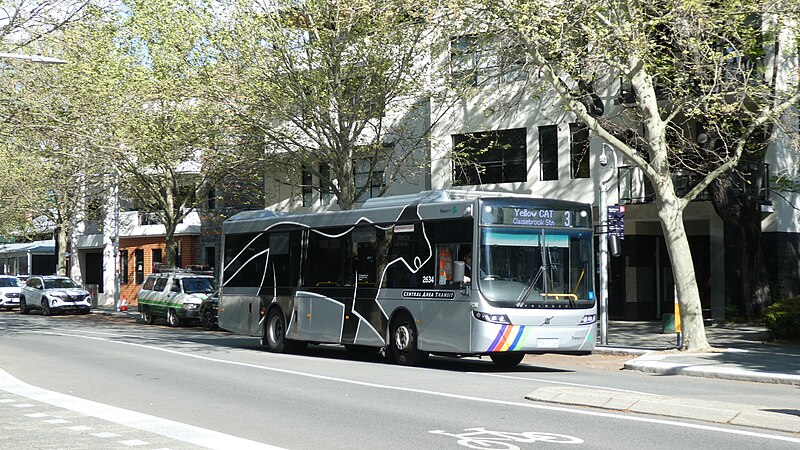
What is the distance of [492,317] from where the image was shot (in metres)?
17.7

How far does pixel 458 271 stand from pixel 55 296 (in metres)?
32.5

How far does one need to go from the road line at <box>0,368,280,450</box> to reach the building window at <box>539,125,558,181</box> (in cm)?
2159

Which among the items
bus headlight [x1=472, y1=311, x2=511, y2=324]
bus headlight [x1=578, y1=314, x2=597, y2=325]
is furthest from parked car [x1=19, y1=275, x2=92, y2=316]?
bus headlight [x1=578, y1=314, x2=597, y2=325]

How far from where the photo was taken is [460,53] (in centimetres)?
2316

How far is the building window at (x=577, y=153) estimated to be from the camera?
33.1 m

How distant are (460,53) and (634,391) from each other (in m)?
10.7

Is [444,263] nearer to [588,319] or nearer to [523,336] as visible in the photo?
[523,336]

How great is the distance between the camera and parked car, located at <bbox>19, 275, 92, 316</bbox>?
45.7 m

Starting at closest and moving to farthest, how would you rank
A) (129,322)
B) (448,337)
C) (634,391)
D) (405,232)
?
(634,391) < (448,337) < (405,232) < (129,322)

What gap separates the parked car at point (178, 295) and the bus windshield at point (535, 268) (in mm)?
18987

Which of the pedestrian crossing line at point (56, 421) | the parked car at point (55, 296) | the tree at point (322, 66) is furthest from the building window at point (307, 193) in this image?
the pedestrian crossing line at point (56, 421)

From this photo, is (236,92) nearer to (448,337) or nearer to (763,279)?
(448,337)

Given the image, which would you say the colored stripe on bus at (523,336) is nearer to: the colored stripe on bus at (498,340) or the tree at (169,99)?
the colored stripe on bus at (498,340)

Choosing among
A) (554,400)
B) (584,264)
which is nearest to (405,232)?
(584,264)
